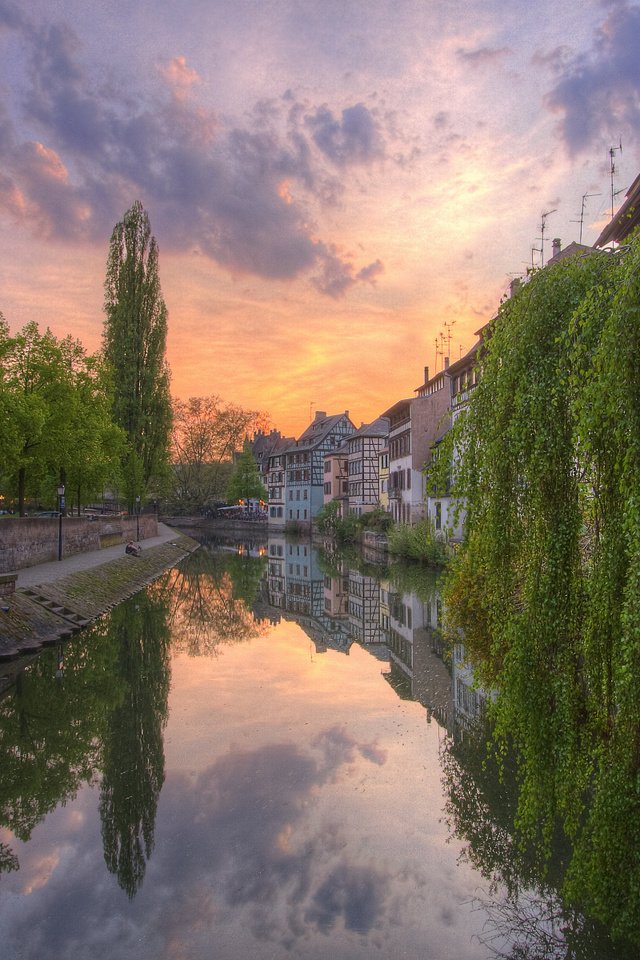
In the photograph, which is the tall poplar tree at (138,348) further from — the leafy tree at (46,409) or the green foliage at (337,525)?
the green foliage at (337,525)

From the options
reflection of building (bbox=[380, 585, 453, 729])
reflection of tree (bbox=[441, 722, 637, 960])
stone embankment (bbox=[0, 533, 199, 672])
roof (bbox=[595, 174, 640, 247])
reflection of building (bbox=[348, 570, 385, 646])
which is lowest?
reflection of building (bbox=[348, 570, 385, 646])

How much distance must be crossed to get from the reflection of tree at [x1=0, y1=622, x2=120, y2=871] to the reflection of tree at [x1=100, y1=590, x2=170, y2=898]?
31 centimetres

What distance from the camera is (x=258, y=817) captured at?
26.5ft

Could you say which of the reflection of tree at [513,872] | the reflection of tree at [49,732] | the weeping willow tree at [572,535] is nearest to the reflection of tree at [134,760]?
the reflection of tree at [49,732]

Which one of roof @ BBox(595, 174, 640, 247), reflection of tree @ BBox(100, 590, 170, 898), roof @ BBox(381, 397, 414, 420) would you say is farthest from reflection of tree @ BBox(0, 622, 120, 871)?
roof @ BBox(381, 397, 414, 420)

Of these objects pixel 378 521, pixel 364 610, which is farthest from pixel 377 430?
pixel 364 610

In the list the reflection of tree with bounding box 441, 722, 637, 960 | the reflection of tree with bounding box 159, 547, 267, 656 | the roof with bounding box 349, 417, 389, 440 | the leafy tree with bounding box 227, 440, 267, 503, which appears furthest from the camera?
the leafy tree with bounding box 227, 440, 267, 503

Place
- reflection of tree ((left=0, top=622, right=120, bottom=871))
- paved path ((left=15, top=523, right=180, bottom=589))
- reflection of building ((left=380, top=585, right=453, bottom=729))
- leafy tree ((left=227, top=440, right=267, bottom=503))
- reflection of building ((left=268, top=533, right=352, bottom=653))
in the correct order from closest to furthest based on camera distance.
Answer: reflection of tree ((left=0, top=622, right=120, bottom=871)), reflection of building ((left=380, top=585, right=453, bottom=729)), reflection of building ((left=268, top=533, right=352, bottom=653)), paved path ((left=15, top=523, right=180, bottom=589)), leafy tree ((left=227, top=440, right=267, bottom=503))

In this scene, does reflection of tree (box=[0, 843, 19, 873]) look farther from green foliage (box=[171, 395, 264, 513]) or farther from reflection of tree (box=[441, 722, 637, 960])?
green foliage (box=[171, 395, 264, 513])

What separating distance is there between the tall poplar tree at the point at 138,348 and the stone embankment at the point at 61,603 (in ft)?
55.0

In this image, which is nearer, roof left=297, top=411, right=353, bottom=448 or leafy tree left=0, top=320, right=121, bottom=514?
leafy tree left=0, top=320, right=121, bottom=514

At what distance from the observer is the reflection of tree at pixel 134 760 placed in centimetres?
742

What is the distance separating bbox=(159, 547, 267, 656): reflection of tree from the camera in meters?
19.7

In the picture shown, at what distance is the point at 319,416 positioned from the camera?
283 ft
